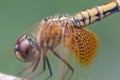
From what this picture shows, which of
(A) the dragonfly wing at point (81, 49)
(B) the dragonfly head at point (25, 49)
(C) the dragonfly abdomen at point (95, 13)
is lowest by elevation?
(A) the dragonfly wing at point (81, 49)

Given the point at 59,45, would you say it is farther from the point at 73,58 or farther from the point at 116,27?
the point at 116,27

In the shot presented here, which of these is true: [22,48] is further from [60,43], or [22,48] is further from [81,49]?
[81,49]

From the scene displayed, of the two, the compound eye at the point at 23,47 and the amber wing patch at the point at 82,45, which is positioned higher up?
the compound eye at the point at 23,47

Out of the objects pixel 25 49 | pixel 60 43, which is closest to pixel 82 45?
pixel 60 43

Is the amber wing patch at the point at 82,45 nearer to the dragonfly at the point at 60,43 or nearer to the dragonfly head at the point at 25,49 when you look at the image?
the dragonfly at the point at 60,43

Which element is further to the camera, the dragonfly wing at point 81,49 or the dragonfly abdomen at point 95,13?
the dragonfly abdomen at point 95,13

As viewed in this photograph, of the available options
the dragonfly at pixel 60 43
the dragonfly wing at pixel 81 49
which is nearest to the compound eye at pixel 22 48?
the dragonfly at pixel 60 43

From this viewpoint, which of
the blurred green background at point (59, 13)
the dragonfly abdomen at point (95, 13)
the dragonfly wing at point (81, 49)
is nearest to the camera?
the dragonfly wing at point (81, 49)
